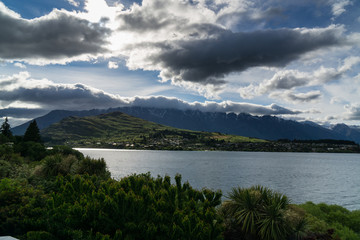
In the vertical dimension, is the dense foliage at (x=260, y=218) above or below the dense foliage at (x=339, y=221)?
above

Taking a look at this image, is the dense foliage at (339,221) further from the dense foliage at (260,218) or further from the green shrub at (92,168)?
the green shrub at (92,168)

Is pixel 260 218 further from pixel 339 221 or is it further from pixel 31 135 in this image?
pixel 31 135

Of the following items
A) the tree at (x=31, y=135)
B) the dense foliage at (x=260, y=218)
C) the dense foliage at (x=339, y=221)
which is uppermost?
the tree at (x=31, y=135)

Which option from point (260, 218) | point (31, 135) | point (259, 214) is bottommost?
point (260, 218)

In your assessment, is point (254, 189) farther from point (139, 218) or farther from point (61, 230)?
point (61, 230)

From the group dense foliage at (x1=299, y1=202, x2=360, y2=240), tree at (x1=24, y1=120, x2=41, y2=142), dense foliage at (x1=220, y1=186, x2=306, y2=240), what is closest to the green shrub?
dense foliage at (x1=220, y1=186, x2=306, y2=240)

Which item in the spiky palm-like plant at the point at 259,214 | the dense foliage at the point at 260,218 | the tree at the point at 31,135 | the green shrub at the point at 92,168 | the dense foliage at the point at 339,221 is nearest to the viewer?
the spiky palm-like plant at the point at 259,214

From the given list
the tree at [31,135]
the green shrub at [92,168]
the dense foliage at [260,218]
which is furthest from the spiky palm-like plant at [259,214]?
the tree at [31,135]

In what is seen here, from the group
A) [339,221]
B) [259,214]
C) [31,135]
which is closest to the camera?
A: [259,214]

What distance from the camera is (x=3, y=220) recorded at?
13.7 metres

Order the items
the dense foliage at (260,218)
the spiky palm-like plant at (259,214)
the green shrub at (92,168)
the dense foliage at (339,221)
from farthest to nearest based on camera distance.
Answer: the green shrub at (92,168)
the dense foliage at (339,221)
the dense foliage at (260,218)
the spiky palm-like plant at (259,214)

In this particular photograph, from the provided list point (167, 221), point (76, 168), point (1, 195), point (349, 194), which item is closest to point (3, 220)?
point (1, 195)

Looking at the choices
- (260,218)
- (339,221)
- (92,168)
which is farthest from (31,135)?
(339,221)

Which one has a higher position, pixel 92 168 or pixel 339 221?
pixel 92 168
